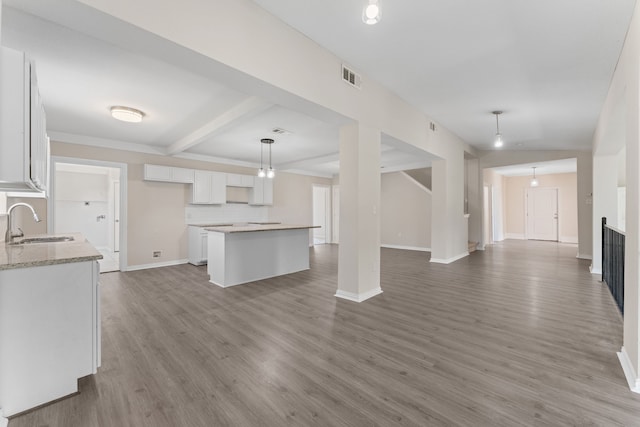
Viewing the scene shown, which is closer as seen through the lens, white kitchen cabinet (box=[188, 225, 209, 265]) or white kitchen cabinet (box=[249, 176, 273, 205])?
white kitchen cabinet (box=[188, 225, 209, 265])

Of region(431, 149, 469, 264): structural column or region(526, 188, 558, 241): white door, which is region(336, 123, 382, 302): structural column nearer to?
region(431, 149, 469, 264): structural column

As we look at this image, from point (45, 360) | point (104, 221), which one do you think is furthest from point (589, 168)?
point (104, 221)

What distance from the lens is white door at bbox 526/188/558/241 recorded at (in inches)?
408

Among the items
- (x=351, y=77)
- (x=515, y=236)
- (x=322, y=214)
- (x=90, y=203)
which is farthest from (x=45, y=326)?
(x=515, y=236)

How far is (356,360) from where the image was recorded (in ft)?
7.15

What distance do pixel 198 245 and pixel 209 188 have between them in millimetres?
1404

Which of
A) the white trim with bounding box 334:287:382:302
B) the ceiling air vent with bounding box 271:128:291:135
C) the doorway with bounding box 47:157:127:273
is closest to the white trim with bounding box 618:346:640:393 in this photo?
the white trim with bounding box 334:287:382:302


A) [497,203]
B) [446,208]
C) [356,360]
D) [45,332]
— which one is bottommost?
[356,360]

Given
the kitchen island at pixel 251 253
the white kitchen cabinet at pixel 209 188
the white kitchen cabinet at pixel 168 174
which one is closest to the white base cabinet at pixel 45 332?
the kitchen island at pixel 251 253

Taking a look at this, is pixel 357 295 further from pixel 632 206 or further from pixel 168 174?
pixel 168 174

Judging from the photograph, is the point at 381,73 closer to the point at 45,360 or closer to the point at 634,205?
the point at 634,205

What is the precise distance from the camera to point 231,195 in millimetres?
7445

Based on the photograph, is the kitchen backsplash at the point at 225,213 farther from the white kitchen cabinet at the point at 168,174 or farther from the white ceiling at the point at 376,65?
the white ceiling at the point at 376,65

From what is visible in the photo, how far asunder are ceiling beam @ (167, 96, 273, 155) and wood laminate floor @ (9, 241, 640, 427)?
97.3 inches
